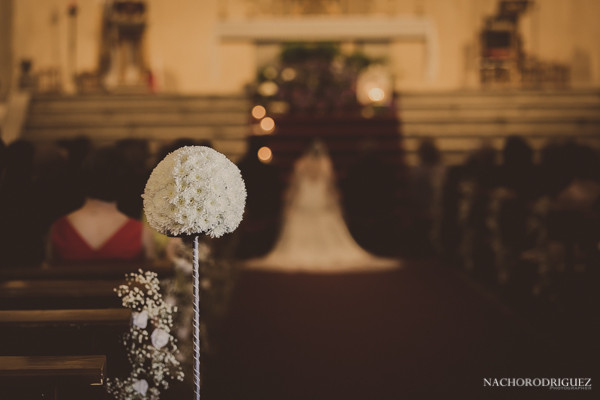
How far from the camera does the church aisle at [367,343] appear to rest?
3678 millimetres

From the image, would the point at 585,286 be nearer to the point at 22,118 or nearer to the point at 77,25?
the point at 22,118

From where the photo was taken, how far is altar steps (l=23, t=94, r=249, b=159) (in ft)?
33.9

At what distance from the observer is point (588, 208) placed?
4844 mm

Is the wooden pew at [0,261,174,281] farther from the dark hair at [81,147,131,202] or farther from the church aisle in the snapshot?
the church aisle

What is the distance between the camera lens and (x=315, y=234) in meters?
8.37

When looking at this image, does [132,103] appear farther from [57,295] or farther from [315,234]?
[57,295]

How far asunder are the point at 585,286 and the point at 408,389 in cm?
164

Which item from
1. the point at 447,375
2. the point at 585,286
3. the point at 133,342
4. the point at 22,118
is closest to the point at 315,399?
the point at 447,375

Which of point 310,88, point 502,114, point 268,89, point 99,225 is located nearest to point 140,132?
point 268,89

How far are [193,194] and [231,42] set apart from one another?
12.1 m

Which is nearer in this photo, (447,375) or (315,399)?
(315,399)

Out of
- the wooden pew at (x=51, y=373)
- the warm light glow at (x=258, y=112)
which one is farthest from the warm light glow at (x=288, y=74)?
the wooden pew at (x=51, y=373)

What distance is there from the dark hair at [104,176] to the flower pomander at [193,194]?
111 cm

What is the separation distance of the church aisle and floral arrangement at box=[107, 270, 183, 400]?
0.77m
